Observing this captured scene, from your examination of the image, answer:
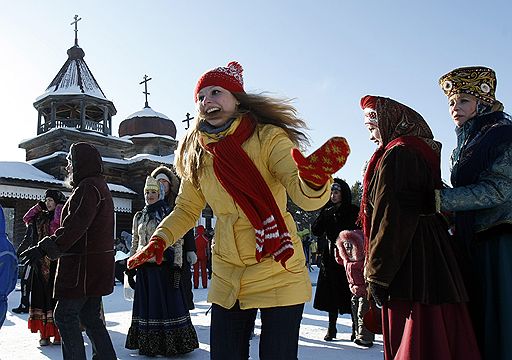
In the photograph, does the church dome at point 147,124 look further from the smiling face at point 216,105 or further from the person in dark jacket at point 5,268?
the smiling face at point 216,105

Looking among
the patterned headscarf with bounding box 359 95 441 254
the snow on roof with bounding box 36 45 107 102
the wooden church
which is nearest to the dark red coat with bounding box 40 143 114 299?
the patterned headscarf with bounding box 359 95 441 254

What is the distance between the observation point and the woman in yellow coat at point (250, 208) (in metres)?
2.31

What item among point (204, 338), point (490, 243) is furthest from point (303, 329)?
point (490, 243)

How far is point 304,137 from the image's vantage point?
2.64 m

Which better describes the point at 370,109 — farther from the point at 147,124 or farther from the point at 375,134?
the point at 147,124

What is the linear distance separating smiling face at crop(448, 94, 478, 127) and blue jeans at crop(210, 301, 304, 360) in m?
1.43

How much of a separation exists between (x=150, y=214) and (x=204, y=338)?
1710 millimetres

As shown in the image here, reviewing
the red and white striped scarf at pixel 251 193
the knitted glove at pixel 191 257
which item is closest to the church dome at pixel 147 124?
the knitted glove at pixel 191 257

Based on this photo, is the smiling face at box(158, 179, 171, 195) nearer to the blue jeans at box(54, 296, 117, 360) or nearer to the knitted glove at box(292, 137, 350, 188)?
the blue jeans at box(54, 296, 117, 360)

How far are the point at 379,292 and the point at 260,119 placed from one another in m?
1.02

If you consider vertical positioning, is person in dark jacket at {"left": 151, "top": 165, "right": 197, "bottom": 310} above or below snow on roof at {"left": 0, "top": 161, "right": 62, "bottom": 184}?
below

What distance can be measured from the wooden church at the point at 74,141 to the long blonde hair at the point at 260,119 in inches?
759

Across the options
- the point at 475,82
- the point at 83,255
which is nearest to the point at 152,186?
the point at 83,255

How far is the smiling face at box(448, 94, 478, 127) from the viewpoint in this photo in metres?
2.91
